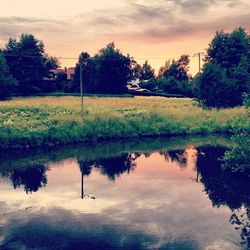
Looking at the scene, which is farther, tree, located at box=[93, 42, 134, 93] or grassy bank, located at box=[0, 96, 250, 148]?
tree, located at box=[93, 42, 134, 93]

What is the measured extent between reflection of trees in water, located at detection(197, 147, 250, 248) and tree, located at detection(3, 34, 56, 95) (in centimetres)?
4924

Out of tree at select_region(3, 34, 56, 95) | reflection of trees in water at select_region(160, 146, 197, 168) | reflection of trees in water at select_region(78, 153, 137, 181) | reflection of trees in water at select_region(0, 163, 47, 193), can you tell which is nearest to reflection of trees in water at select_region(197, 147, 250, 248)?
reflection of trees in water at select_region(160, 146, 197, 168)

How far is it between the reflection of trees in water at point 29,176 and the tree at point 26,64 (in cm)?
4667

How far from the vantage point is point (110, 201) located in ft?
50.7

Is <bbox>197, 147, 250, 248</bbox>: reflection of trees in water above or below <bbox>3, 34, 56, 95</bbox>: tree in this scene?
below

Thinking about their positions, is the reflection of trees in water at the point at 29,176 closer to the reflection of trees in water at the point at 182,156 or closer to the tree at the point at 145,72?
the reflection of trees in water at the point at 182,156

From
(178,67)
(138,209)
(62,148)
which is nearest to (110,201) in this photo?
(138,209)

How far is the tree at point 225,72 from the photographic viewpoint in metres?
42.2

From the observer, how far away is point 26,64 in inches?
2662

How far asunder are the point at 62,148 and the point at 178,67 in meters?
71.7

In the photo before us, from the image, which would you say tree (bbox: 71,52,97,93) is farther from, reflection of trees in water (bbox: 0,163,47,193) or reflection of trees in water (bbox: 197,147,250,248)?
reflection of trees in water (bbox: 197,147,250,248)

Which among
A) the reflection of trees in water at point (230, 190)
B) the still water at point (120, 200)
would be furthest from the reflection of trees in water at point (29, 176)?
the reflection of trees in water at point (230, 190)

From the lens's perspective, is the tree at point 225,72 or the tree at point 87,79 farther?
the tree at point 87,79

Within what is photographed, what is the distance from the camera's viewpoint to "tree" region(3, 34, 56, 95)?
6644 centimetres
